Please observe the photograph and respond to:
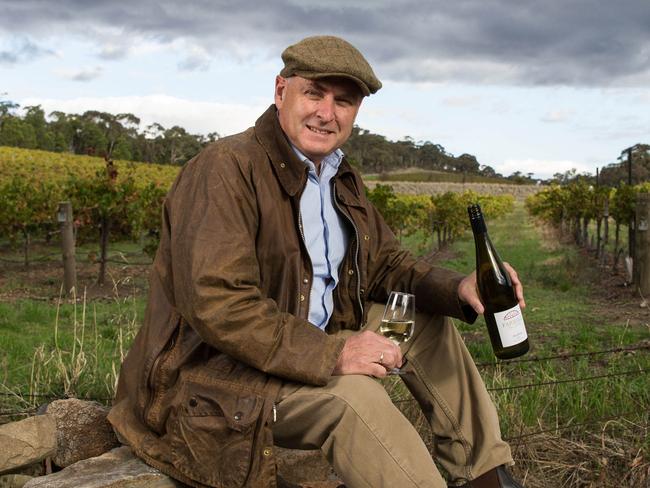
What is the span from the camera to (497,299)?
9.98 ft

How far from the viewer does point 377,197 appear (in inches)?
618

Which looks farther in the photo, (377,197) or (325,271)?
(377,197)

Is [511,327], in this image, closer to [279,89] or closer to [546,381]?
[279,89]

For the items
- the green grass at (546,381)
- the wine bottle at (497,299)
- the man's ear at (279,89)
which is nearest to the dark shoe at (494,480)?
the wine bottle at (497,299)

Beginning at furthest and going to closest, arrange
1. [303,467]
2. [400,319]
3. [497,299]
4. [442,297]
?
[303,467]
[497,299]
[442,297]
[400,319]

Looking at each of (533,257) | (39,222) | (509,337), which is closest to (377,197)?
(533,257)

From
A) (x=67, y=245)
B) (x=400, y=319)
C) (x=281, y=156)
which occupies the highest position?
(x=281, y=156)

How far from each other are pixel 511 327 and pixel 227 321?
3.33 ft

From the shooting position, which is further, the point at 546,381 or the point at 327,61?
the point at 546,381

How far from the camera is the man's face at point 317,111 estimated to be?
2684 millimetres

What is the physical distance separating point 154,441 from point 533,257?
15.4 m

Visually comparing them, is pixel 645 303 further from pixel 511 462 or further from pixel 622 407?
pixel 511 462

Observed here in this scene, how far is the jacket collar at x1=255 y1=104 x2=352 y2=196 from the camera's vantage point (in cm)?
265

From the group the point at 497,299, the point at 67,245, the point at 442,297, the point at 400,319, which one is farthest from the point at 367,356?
the point at 67,245
